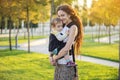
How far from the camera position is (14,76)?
11625 millimetres

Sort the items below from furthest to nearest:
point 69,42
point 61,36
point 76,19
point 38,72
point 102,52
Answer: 1. point 102,52
2. point 38,72
3. point 76,19
4. point 61,36
5. point 69,42

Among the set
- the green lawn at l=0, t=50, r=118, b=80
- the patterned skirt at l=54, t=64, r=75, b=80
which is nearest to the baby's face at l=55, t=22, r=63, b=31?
the patterned skirt at l=54, t=64, r=75, b=80

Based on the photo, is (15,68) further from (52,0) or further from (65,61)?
(65,61)

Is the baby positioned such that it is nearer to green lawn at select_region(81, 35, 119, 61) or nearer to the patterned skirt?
the patterned skirt

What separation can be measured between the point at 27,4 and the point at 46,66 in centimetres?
630

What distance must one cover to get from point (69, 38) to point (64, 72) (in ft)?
1.82

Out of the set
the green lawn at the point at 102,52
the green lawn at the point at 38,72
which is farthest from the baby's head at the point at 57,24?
the green lawn at the point at 102,52

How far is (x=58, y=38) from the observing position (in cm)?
539

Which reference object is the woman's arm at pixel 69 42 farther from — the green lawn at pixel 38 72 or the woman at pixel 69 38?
the green lawn at pixel 38 72

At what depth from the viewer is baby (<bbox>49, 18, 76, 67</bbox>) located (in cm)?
538

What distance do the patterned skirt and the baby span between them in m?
0.09

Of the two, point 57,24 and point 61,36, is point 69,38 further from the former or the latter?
point 57,24

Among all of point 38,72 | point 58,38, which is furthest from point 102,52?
point 58,38

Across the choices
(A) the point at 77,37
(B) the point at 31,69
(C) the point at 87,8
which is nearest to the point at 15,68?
(B) the point at 31,69
